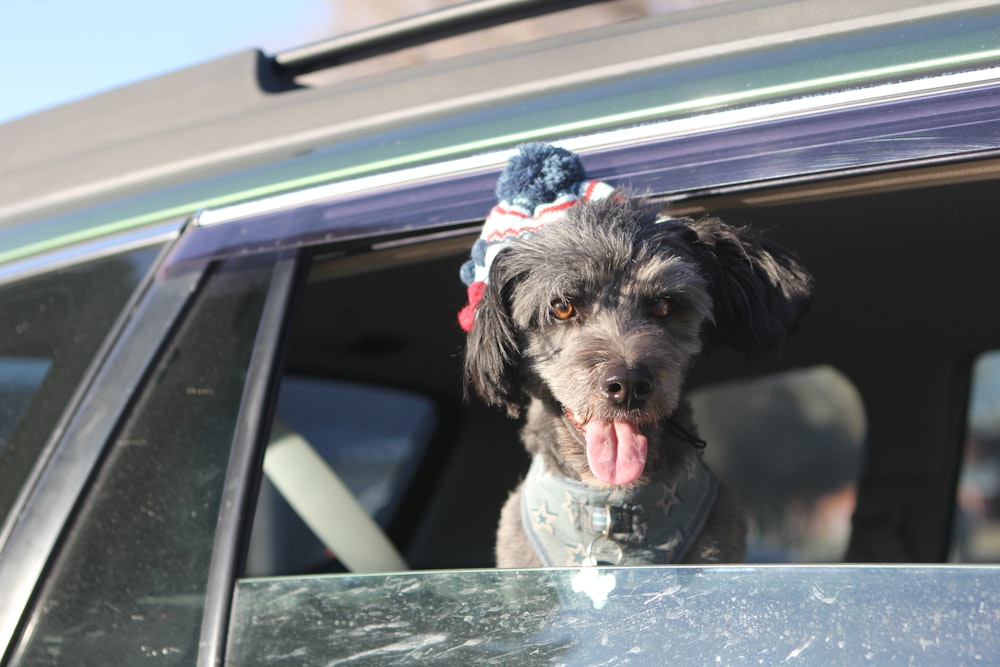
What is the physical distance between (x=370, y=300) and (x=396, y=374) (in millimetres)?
1136

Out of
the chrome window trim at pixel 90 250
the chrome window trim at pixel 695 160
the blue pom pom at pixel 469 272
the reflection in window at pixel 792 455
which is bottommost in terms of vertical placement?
the chrome window trim at pixel 695 160

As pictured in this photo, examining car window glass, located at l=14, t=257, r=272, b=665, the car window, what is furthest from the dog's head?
the car window

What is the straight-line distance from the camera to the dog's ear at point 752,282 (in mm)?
2320

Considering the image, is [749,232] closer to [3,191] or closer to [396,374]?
[3,191]

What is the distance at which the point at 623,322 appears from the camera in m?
2.51

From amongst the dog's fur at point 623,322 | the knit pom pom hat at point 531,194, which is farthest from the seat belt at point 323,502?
the knit pom pom hat at point 531,194

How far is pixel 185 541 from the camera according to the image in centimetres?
198

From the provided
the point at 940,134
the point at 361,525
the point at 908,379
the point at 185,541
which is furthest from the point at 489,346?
the point at 908,379

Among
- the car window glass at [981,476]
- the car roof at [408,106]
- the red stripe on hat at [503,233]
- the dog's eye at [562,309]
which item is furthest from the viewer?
the car window glass at [981,476]

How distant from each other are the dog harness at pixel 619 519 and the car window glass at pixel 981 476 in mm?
2229

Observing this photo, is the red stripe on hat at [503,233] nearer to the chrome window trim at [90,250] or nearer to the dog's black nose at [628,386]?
the dog's black nose at [628,386]

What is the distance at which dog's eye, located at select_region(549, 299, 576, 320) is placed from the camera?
8.30 ft

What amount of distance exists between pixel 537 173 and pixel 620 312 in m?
0.69

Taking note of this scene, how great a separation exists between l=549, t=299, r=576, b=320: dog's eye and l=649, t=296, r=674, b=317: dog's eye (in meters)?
0.20
